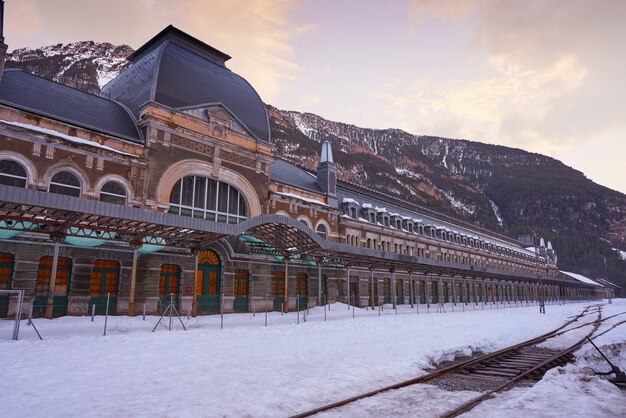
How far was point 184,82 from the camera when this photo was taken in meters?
30.0

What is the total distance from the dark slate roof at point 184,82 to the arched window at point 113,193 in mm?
6282

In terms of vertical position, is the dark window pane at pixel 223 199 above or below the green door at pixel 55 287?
above

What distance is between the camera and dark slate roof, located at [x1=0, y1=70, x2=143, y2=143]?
23031 millimetres

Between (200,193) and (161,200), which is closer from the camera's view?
(161,200)

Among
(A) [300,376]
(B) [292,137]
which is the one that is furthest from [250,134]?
(B) [292,137]

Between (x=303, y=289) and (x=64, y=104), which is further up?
(x=64, y=104)

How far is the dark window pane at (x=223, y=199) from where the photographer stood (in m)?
30.4

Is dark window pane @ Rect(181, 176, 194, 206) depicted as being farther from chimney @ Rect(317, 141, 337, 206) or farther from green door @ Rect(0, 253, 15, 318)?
chimney @ Rect(317, 141, 337, 206)

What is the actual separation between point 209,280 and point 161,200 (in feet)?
22.8

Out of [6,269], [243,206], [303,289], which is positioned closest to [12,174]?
[6,269]

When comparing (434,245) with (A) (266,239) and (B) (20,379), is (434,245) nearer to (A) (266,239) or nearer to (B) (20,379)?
(A) (266,239)

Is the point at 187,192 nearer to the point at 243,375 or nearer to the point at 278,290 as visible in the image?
the point at 278,290

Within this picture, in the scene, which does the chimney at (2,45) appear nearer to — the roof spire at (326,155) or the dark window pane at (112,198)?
the dark window pane at (112,198)

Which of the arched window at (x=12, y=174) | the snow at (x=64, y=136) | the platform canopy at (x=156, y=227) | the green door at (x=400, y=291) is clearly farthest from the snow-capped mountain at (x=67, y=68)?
the platform canopy at (x=156, y=227)
